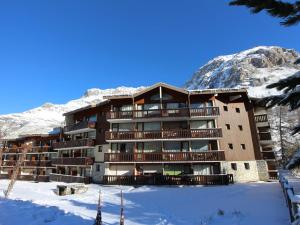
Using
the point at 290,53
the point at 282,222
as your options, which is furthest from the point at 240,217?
the point at 290,53

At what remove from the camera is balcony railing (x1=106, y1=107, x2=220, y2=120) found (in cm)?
3102

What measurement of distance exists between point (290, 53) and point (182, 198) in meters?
198

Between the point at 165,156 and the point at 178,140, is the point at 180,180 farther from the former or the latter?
the point at 178,140

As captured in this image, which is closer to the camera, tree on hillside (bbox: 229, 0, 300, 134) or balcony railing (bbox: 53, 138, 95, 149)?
tree on hillside (bbox: 229, 0, 300, 134)

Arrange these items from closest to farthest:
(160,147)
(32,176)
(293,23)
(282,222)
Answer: (293,23) → (282,222) → (160,147) → (32,176)

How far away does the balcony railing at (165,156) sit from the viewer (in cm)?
2909

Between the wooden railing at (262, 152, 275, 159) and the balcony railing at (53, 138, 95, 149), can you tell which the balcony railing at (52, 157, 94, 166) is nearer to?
the balcony railing at (53, 138, 95, 149)

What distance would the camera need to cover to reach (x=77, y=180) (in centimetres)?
3466

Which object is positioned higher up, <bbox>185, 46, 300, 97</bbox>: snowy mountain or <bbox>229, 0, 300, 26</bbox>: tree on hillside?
<bbox>185, 46, 300, 97</bbox>: snowy mountain

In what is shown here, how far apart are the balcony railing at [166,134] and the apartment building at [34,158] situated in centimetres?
2097

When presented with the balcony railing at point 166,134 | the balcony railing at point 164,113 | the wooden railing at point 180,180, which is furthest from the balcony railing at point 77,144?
the wooden railing at point 180,180

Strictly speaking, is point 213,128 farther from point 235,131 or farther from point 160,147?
point 160,147

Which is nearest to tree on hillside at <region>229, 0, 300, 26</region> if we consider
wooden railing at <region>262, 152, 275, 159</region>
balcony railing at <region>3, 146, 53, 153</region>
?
wooden railing at <region>262, 152, 275, 159</region>

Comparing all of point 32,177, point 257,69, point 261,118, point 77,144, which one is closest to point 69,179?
point 77,144
